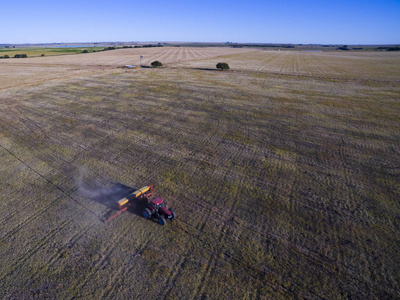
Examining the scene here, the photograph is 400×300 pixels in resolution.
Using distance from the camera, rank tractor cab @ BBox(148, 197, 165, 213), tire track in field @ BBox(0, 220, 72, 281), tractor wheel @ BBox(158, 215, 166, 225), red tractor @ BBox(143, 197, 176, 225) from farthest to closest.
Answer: tractor cab @ BBox(148, 197, 165, 213), red tractor @ BBox(143, 197, 176, 225), tractor wheel @ BBox(158, 215, 166, 225), tire track in field @ BBox(0, 220, 72, 281)

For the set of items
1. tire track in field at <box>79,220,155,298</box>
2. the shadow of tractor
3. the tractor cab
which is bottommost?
tire track in field at <box>79,220,155,298</box>

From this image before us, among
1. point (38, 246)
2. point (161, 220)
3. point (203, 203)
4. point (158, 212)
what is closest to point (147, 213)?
point (158, 212)

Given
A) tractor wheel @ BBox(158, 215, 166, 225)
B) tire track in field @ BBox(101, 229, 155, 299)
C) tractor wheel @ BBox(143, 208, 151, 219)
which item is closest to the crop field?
tire track in field @ BBox(101, 229, 155, 299)

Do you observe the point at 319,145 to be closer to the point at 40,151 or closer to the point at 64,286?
the point at 64,286

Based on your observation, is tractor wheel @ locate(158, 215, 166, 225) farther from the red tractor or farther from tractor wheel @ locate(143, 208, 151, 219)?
tractor wheel @ locate(143, 208, 151, 219)

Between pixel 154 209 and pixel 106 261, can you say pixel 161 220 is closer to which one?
pixel 154 209

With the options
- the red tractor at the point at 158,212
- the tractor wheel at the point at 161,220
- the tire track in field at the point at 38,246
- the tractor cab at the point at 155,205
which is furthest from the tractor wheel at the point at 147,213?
the tire track in field at the point at 38,246
